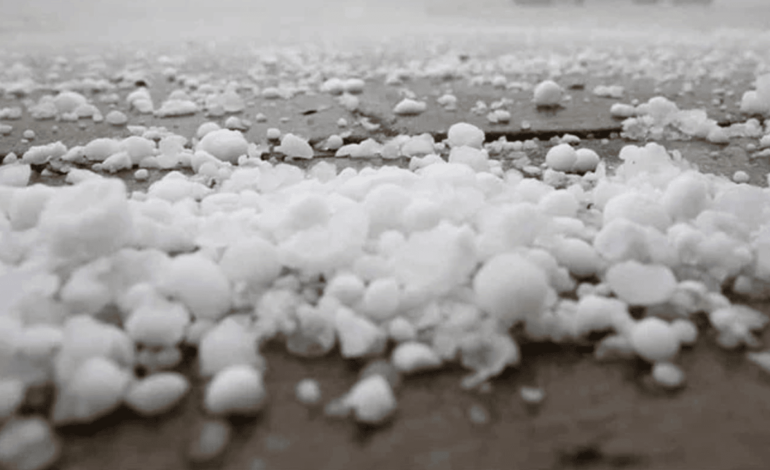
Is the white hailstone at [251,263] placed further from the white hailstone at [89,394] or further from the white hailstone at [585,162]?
the white hailstone at [585,162]

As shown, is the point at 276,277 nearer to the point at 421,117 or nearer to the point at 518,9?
the point at 421,117

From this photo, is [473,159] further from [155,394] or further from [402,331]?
[155,394]

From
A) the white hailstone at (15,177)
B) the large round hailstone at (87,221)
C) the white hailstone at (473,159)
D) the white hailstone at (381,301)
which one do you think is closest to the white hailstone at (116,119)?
the white hailstone at (15,177)

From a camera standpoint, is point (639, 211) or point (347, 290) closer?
point (347, 290)

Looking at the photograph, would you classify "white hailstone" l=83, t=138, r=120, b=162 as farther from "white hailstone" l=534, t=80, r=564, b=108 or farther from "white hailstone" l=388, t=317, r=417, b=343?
"white hailstone" l=534, t=80, r=564, b=108

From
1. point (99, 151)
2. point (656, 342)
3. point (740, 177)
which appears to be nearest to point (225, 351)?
point (656, 342)
